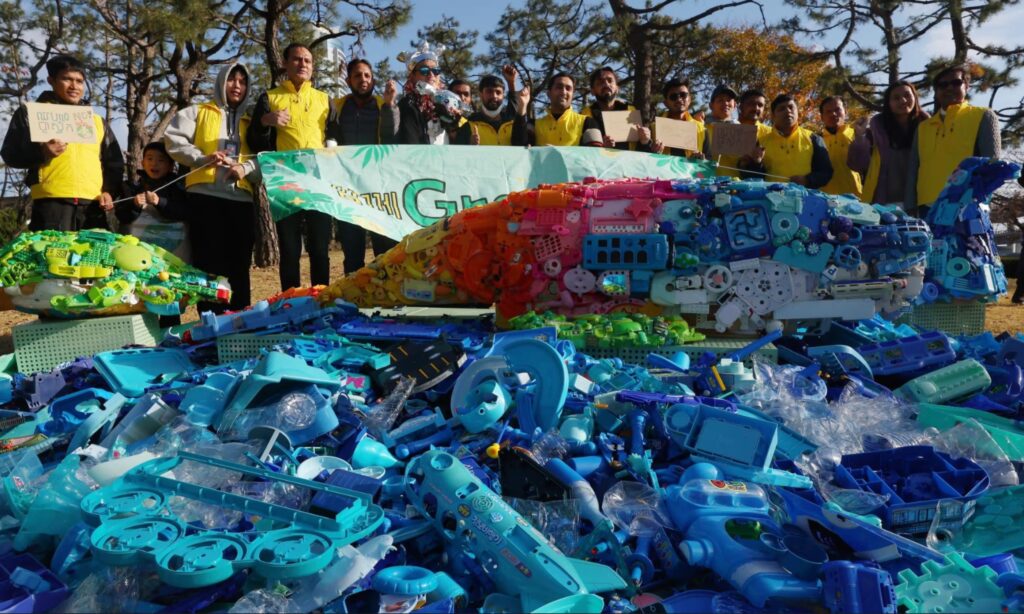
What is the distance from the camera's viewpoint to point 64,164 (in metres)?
4.46

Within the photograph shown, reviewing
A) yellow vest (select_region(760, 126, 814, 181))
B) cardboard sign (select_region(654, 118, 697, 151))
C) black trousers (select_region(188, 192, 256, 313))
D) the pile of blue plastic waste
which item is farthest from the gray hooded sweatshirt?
yellow vest (select_region(760, 126, 814, 181))

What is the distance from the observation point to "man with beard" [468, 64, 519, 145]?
17.9 feet

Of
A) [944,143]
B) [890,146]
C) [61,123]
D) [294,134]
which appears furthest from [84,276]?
[944,143]

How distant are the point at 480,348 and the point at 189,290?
2.11 metres

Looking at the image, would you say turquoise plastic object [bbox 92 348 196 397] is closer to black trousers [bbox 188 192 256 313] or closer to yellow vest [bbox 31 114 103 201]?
black trousers [bbox 188 192 256 313]

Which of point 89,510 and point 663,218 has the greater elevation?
point 663,218

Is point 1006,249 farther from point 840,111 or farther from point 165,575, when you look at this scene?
point 165,575

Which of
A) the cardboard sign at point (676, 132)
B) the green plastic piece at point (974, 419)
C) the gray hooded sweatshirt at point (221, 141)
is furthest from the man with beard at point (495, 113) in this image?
the green plastic piece at point (974, 419)

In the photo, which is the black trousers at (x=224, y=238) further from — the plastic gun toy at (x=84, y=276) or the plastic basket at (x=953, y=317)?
the plastic basket at (x=953, y=317)

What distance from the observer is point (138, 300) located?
13.4 feet

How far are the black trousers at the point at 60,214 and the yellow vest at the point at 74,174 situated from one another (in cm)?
4

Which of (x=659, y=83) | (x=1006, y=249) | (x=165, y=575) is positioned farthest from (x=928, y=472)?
(x=1006, y=249)

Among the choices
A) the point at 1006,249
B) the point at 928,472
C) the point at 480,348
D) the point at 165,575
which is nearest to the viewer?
the point at 165,575

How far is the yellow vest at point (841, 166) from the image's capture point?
5.46 metres
